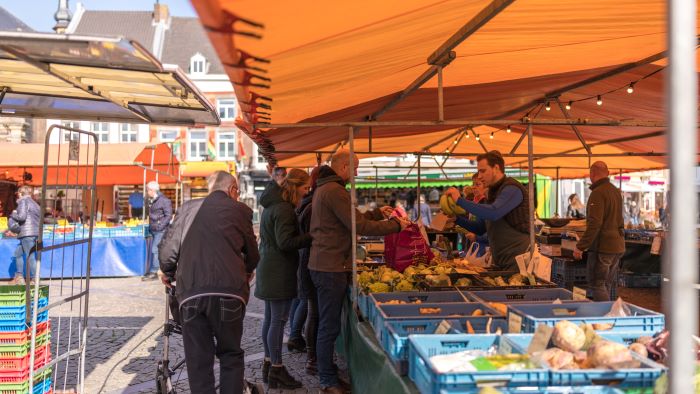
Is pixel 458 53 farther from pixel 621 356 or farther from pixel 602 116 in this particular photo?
pixel 602 116

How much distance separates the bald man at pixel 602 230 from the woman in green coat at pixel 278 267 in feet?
9.90

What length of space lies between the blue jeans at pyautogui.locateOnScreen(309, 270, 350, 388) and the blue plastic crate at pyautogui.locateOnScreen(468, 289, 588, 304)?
1.20 m

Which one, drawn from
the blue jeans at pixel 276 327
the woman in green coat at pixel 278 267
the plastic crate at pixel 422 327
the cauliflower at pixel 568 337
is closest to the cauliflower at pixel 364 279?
the woman in green coat at pixel 278 267

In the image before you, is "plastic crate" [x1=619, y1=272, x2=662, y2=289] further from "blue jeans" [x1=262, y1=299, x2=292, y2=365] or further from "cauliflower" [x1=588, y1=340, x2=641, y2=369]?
"cauliflower" [x1=588, y1=340, x2=641, y2=369]

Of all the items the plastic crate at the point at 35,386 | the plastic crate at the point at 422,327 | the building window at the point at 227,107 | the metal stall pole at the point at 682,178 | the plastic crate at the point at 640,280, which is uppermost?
the building window at the point at 227,107

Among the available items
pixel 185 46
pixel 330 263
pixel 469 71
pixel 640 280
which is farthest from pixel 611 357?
pixel 185 46

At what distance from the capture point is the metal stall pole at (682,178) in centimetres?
134

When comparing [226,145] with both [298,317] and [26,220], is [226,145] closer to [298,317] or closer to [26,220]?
[26,220]

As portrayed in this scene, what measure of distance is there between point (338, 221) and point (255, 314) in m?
4.44

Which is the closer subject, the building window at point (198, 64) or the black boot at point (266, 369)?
the black boot at point (266, 369)

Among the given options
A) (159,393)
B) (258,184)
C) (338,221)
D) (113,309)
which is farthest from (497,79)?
(258,184)

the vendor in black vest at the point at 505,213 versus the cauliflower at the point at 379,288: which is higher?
the vendor in black vest at the point at 505,213

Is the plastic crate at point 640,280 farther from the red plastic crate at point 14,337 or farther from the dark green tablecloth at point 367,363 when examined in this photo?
the red plastic crate at point 14,337

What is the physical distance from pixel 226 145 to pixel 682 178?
35512 millimetres
